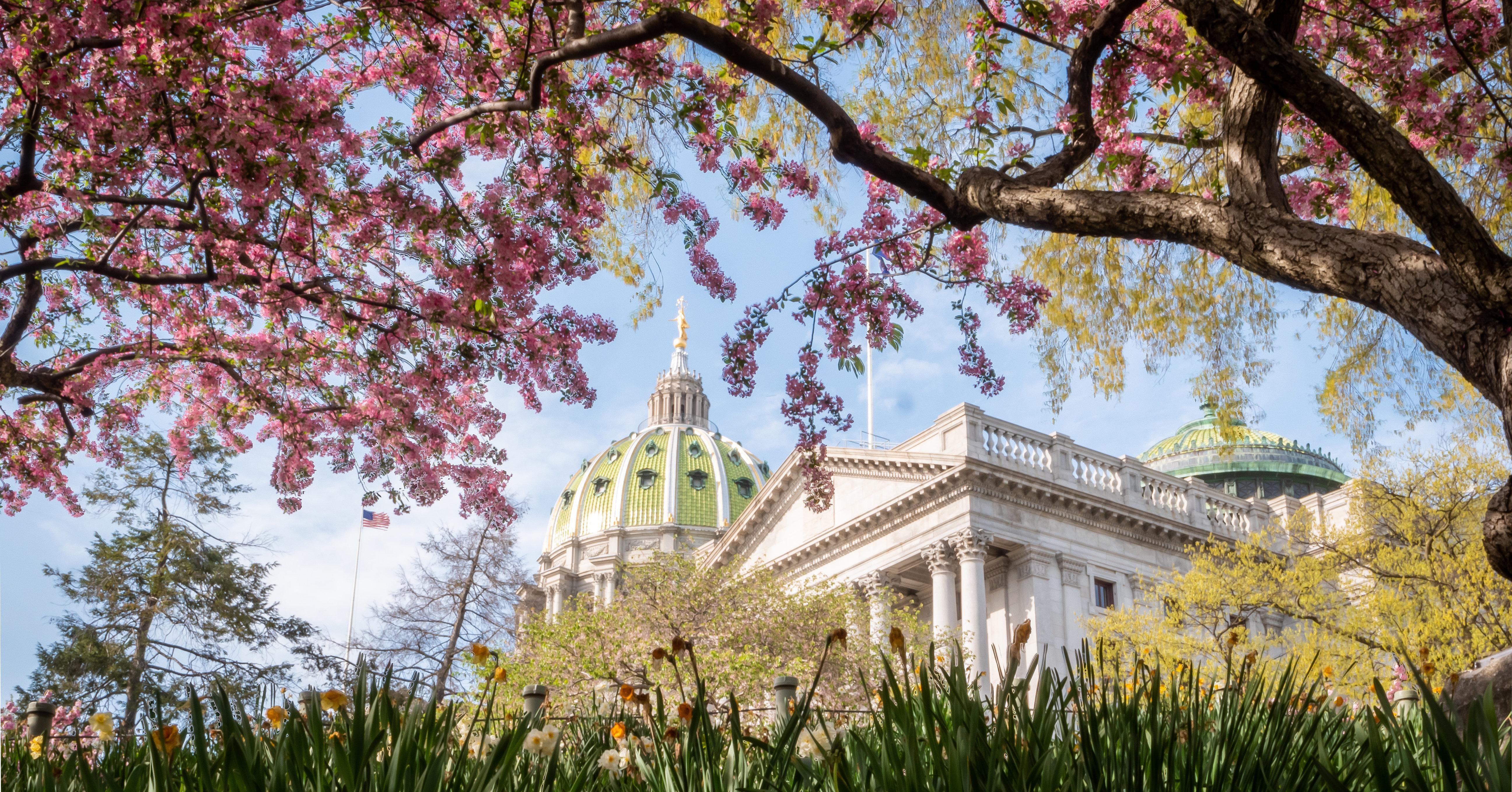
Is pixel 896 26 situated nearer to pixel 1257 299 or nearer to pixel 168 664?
pixel 1257 299

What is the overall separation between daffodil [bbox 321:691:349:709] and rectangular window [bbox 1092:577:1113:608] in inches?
1352

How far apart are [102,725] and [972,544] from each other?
30982 mm

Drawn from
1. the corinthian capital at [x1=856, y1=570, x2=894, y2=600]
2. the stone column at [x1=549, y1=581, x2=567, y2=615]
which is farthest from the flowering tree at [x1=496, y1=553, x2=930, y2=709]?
the stone column at [x1=549, y1=581, x2=567, y2=615]

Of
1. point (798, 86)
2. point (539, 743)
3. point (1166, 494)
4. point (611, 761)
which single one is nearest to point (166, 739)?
point (539, 743)

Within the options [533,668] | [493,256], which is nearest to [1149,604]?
[533,668]

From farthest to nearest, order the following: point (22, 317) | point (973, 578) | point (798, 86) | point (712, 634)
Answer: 1. point (973, 578)
2. point (712, 634)
3. point (22, 317)
4. point (798, 86)

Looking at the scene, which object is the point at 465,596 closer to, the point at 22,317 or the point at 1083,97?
the point at 22,317

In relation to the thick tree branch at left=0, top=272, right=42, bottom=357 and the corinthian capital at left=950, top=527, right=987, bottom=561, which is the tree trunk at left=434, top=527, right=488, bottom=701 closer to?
the corinthian capital at left=950, top=527, right=987, bottom=561

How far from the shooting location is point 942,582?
110 ft

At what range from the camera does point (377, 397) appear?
11.9 metres

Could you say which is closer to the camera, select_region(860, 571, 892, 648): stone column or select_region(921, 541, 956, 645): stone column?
select_region(860, 571, 892, 648): stone column

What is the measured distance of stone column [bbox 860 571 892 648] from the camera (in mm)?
31219

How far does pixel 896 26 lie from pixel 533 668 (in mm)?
22817

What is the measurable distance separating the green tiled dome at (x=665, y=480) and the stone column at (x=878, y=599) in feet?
223
